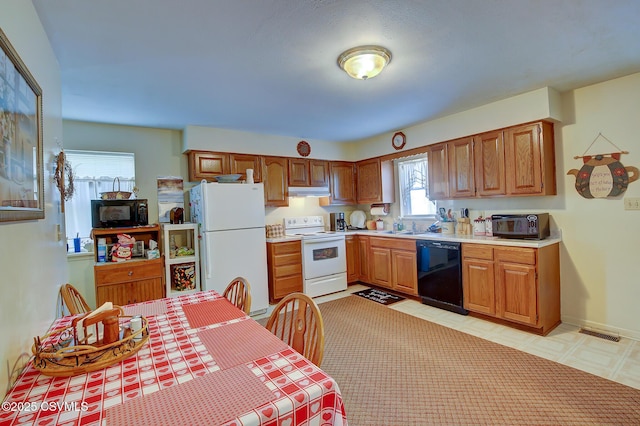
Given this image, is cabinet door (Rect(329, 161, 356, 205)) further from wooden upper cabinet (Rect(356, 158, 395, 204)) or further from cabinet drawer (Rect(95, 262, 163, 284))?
cabinet drawer (Rect(95, 262, 163, 284))

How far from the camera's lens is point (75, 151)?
11.4 ft

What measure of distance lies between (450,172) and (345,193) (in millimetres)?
1861

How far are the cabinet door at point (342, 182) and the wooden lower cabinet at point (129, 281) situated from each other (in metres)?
2.76

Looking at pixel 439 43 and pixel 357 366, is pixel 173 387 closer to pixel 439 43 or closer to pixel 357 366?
pixel 357 366

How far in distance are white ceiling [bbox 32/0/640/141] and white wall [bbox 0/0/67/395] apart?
252 millimetres

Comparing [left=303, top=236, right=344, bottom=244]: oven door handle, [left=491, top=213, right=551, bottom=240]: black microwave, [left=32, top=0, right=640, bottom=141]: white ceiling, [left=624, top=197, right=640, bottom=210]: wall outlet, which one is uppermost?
[left=32, top=0, right=640, bottom=141]: white ceiling

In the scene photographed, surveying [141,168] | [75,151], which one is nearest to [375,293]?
[141,168]

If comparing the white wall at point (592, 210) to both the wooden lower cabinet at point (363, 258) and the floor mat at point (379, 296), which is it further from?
the wooden lower cabinet at point (363, 258)

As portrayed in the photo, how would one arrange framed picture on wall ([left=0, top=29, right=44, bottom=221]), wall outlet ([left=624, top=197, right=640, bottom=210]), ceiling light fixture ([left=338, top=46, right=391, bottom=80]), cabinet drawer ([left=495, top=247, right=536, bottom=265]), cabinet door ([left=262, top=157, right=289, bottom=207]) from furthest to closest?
cabinet door ([left=262, top=157, right=289, bottom=207])
cabinet drawer ([left=495, top=247, right=536, bottom=265])
wall outlet ([left=624, top=197, right=640, bottom=210])
ceiling light fixture ([left=338, top=46, right=391, bottom=80])
framed picture on wall ([left=0, top=29, right=44, bottom=221])

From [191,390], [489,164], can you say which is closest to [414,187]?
[489,164]

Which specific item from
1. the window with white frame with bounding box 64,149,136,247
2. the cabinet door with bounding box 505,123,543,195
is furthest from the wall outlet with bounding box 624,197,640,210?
the window with white frame with bounding box 64,149,136,247

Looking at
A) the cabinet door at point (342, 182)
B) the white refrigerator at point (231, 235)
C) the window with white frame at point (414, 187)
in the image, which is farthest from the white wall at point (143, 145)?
the window with white frame at point (414, 187)

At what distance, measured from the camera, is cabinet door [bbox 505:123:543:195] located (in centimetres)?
301

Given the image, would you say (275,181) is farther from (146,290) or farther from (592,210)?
(592,210)
